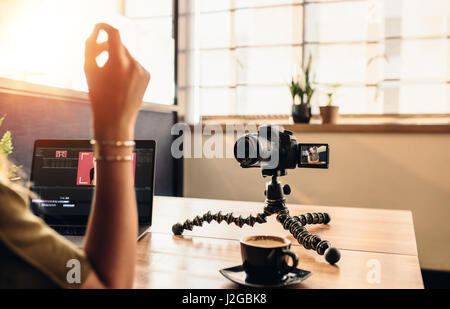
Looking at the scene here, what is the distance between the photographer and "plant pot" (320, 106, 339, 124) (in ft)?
7.84

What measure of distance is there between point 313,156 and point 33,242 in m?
0.84

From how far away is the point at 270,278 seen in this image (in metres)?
0.67

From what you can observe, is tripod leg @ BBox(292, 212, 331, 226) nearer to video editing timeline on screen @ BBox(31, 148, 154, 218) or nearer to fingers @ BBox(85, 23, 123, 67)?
video editing timeline on screen @ BBox(31, 148, 154, 218)

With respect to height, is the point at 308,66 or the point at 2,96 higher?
the point at 308,66

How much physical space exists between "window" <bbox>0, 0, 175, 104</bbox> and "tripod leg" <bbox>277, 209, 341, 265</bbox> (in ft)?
5.15

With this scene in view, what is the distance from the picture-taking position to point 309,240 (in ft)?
2.84

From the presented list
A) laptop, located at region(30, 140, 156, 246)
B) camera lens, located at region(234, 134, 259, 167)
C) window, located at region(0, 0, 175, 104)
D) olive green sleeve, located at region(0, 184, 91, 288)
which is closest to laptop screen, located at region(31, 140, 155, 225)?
laptop, located at region(30, 140, 156, 246)

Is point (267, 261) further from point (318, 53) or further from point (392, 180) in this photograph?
point (318, 53)

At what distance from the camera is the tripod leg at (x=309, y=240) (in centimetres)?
77
